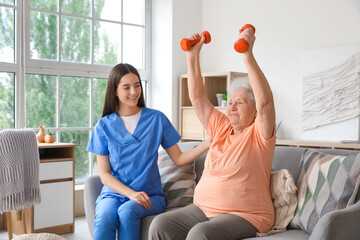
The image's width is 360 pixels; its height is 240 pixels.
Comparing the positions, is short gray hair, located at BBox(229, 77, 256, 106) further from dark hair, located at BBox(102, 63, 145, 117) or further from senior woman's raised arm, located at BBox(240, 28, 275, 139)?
dark hair, located at BBox(102, 63, 145, 117)

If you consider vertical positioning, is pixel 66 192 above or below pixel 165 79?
below

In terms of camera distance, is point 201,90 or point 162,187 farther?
point 162,187

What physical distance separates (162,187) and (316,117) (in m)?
2.27

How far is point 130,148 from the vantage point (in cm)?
232

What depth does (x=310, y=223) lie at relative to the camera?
1.92 metres

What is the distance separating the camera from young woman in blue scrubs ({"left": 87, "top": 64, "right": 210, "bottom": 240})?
2248 mm

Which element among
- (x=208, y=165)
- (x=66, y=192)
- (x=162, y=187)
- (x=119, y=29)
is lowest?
(x=66, y=192)

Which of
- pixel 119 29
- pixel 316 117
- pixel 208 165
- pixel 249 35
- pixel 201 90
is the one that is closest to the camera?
pixel 249 35

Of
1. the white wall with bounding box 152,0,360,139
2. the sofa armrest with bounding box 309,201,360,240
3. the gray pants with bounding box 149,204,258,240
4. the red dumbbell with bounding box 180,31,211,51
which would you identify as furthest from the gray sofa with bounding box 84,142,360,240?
the white wall with bounding box 152,0,360,139

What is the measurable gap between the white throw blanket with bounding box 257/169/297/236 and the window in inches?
110

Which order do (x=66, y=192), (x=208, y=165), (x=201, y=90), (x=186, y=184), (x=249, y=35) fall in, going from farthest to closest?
(x=66, y=192) < (x=186, y=184) < (x=201, y=90) < (x=208, y=165) < (x=249, y=35)

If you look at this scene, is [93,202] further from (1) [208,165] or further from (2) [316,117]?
(2) [316,117]

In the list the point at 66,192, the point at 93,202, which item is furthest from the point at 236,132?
the point at 66,192

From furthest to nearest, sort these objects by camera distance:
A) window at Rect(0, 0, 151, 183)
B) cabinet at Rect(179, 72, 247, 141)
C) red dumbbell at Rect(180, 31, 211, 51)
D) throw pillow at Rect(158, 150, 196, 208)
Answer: cabinet at Rect(179, 72, 247, 141), window at Rect(0, 0, 151, 183), throw pillow at Rect(158, 150, 196, 208), red dumbbell at Rect(180, 31, 211, 51)
